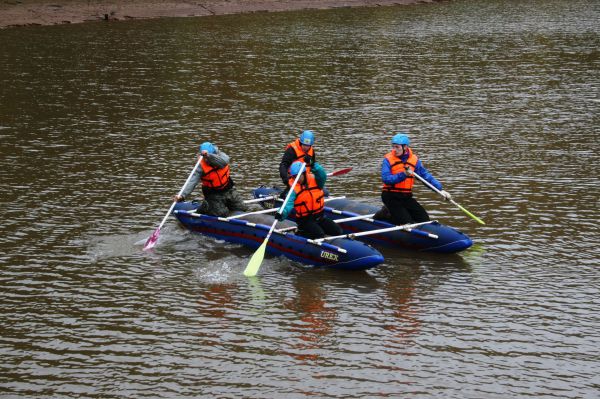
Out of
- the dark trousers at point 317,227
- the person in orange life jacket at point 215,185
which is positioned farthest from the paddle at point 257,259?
the person in orange life jacket at point 215,185

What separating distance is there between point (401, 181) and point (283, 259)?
133 inches

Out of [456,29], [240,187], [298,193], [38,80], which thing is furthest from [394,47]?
[298,193]

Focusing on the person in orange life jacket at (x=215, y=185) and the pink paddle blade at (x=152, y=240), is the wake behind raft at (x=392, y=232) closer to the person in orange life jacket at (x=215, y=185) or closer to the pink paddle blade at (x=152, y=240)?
the person in orange life jacket at (x=215, y=185)

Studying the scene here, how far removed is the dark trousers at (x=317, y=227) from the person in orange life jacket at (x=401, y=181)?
1479 millimetres

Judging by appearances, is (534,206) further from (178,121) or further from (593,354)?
(178,121)

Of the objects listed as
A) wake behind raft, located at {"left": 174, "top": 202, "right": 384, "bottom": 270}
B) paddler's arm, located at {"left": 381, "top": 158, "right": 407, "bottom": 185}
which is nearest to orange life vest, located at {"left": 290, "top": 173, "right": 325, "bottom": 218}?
wake behind raft, located at {"left": 174, "top": 202, "right": 384, "bottom": 270}

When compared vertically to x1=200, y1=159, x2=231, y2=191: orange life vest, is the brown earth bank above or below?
above

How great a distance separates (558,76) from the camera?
43750 millimetres

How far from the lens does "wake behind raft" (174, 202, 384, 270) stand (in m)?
18.8

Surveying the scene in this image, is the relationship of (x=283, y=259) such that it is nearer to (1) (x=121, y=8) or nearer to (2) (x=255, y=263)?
(2) (x=255, y=263)

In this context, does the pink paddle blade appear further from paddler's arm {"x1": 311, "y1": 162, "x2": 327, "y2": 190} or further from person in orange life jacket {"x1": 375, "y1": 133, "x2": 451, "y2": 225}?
person in orange life jacket {"x1": 375, "y1": 133, "x2": 451, "y2": 225}

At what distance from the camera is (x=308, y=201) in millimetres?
19516

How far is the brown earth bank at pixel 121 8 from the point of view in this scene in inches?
2584

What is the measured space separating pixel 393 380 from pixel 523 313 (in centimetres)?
387
